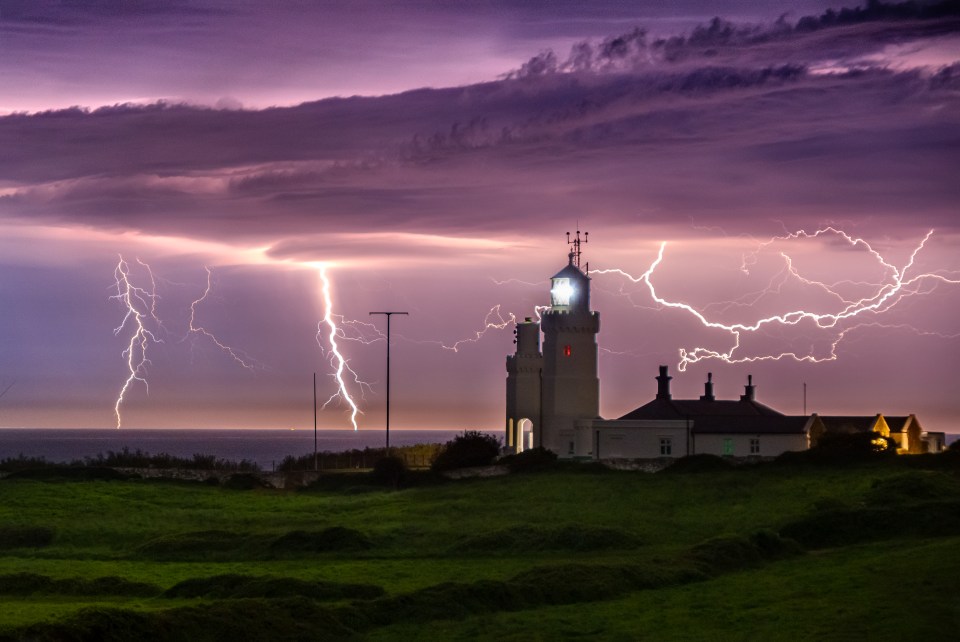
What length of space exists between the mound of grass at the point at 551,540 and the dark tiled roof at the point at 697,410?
25.1 meters

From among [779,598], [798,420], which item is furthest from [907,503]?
[798,420]

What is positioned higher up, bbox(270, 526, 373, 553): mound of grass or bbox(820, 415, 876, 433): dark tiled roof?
bbox(820, 415, 876, 433): dark tiled roof

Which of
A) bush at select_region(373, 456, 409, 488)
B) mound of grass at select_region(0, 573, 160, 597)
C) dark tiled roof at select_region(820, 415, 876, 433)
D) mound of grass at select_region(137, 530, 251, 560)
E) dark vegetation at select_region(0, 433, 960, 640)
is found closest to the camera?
dark vegetation at select_region(0, 433, 960, 640)

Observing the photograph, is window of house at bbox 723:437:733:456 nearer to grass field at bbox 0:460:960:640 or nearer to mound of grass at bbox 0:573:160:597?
grass field at bbox 0:460:960:640

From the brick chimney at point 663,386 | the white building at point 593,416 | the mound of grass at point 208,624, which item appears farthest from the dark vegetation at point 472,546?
the brick chimney at point 663,386

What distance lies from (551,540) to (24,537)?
18511mm

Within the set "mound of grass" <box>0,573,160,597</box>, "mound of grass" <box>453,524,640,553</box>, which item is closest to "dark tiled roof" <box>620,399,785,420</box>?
"mound of grass" <box>453,524,640,553</box>

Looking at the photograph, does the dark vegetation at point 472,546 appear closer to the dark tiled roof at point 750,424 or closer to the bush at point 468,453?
the bush at point 468,453

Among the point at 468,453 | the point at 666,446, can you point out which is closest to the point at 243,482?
the point at 468,453

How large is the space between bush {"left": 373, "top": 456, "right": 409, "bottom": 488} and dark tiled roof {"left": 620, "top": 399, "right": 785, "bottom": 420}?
1205 cm

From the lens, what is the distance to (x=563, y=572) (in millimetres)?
32656

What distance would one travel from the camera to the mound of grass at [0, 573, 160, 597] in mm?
33562

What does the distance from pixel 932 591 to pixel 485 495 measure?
99.6 ft

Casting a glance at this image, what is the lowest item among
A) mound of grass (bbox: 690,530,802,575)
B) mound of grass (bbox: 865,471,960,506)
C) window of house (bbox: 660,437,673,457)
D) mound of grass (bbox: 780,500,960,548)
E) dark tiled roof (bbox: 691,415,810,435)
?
mound of grass (bbox: 690,530,802,575)
